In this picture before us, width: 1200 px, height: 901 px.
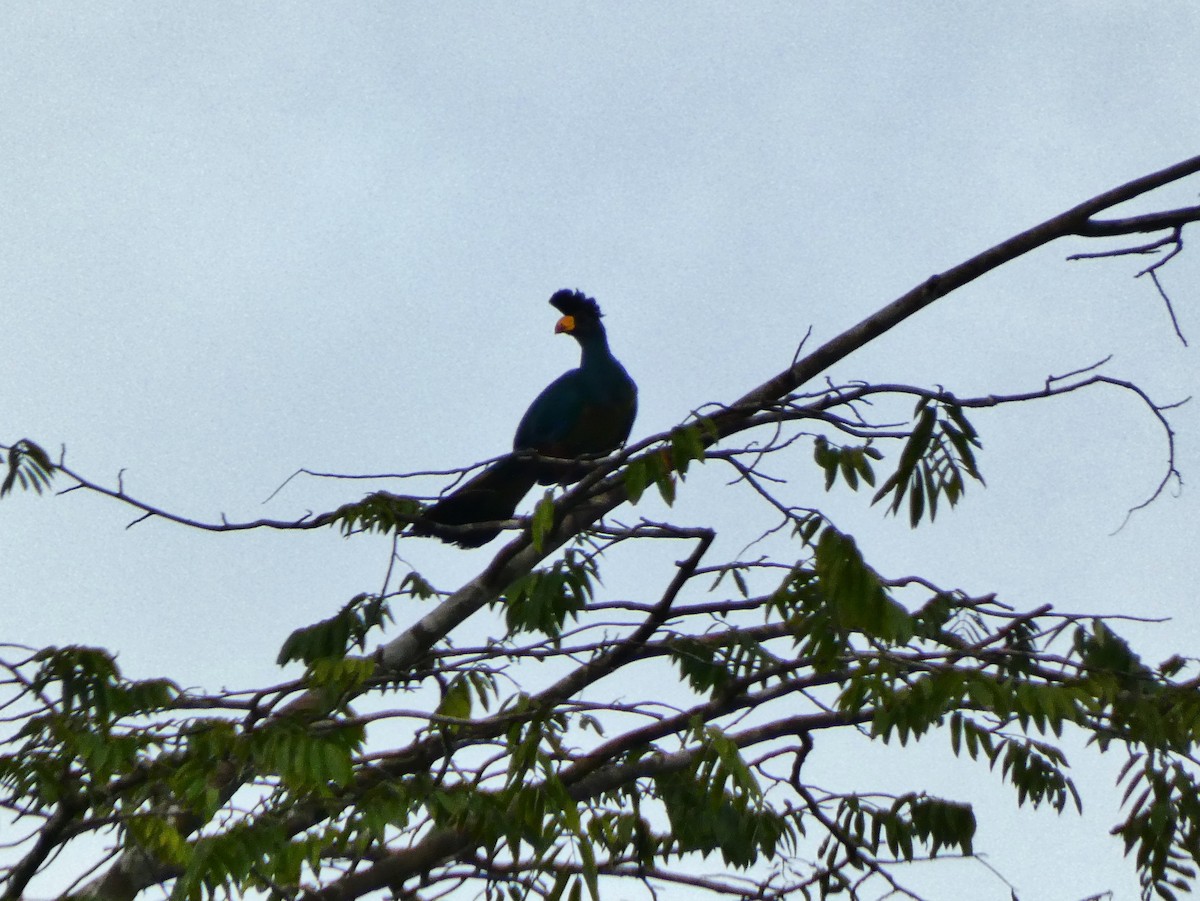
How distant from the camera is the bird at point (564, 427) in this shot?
247 inches

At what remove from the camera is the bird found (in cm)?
627

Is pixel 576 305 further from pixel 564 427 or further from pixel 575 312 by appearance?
pixel 564 427

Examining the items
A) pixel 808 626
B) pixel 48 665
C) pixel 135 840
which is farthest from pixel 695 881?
pixel 48 665

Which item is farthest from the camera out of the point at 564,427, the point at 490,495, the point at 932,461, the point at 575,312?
the point at 575,312

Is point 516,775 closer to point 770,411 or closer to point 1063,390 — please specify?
point 770,411

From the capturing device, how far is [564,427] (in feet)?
22.9

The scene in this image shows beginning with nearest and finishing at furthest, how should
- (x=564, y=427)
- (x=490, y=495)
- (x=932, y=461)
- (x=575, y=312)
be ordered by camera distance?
(x=932, y=461), (x=490, y=495), (x=564, y=427), (x=575, y=312)

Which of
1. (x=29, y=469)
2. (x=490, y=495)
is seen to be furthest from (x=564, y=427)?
(x=29, y=469)

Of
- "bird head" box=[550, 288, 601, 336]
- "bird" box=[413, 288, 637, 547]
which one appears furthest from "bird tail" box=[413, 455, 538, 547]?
"bird head" box=[550, 288, 601, 336]

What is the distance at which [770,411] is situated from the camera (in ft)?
12.3

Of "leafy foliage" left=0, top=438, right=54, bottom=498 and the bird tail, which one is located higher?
the bird tail

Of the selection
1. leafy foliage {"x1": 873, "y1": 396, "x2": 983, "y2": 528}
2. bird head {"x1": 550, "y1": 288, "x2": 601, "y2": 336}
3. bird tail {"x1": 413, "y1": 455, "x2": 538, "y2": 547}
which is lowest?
leafy foliage {"x1": 873, "y1": 396, "x2": 983, "y2": 528}

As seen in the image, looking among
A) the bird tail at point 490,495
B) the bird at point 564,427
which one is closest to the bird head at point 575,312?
the bird at point 564,427

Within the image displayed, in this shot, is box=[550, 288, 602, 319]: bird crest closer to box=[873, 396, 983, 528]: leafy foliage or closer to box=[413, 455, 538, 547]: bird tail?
box=[413, 455, 538, 547]: bird tail
